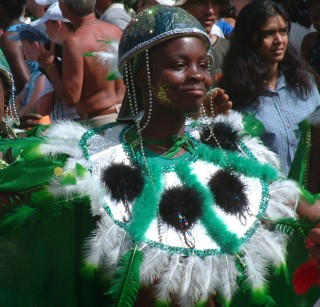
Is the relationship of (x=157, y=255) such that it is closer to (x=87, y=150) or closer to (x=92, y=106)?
(x=87, y=150)

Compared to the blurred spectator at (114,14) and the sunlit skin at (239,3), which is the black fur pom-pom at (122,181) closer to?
the blurred spectator at (114,14)

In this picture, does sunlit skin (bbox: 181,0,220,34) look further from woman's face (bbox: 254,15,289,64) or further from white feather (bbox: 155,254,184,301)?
white feather (bbox: 155,254,184,301)

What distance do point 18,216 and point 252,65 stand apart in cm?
262

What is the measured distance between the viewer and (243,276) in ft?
11.1

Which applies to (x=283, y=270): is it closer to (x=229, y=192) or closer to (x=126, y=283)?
(x=229, y=192)

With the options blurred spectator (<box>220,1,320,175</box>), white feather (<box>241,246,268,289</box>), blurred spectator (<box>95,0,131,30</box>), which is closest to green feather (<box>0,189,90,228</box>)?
white feather (<box>241,246,268,289</box>)

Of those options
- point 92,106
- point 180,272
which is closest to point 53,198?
point 180,272

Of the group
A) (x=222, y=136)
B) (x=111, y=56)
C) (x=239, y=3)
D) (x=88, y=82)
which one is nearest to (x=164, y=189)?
(x=222, y=136)

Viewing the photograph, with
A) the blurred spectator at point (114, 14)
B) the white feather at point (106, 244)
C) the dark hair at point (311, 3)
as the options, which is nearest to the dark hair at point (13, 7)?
the blurred spectator at point (114, 14)

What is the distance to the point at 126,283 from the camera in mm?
3201

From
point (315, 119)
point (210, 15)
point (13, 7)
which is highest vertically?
point (315, 119)

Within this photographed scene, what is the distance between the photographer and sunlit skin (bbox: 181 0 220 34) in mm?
6156

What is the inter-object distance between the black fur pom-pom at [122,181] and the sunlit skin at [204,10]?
283 centimetres

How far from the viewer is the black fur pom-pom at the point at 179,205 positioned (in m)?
3.42
